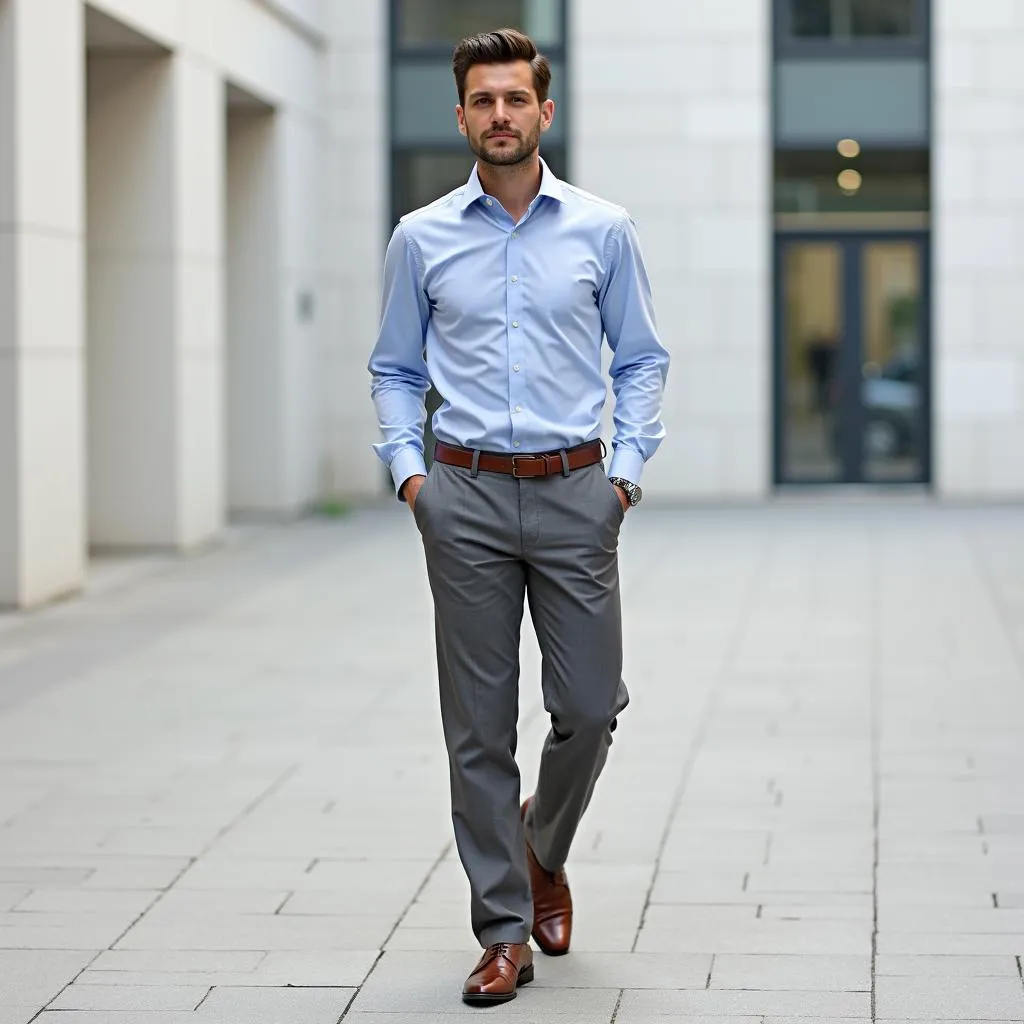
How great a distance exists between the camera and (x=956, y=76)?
18891 millimetres

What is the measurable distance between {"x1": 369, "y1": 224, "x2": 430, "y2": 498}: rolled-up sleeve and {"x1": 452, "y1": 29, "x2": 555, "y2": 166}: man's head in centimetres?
28

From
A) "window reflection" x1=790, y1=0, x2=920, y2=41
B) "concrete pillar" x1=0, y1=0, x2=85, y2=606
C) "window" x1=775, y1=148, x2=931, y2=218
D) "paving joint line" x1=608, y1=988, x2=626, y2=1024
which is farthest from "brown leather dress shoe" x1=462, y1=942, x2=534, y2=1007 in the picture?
"window reflection" x1=790, y1=0, x2=920, y2=41

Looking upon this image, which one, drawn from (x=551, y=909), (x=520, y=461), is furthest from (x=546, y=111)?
(x=551, y=909)

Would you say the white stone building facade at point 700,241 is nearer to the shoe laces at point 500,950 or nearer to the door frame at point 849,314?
the door frame at point 849,314

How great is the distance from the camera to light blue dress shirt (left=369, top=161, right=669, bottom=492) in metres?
4.53

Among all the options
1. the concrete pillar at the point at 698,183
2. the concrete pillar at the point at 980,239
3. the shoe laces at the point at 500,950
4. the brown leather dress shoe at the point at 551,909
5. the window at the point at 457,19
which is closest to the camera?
the shoe laces at the point at 500,950

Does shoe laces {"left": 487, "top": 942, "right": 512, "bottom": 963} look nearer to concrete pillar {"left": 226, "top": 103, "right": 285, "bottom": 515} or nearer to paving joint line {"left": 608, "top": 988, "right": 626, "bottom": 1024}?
paving joint line {"left": 608, "top": 988, "right": 626, "bottom": 1024}

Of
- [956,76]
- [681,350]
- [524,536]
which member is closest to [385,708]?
[524,536]

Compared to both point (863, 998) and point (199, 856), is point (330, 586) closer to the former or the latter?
point (199, 856)

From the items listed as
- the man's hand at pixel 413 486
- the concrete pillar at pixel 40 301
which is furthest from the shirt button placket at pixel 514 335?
the concrete pillar at pixel 40 301

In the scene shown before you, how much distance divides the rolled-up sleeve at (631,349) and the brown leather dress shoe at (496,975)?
3.42ft

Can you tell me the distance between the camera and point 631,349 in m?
4.66

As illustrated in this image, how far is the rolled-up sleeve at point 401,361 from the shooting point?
181 inches

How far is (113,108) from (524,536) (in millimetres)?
10640
